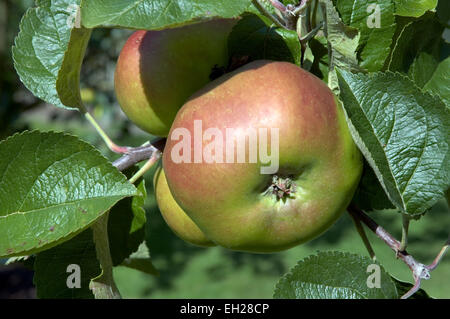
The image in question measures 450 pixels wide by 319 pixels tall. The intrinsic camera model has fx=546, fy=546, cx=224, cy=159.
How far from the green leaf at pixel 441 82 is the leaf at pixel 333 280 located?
11.0 inches

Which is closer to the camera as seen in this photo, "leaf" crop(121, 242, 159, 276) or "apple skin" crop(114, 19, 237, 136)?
"apple skin" crop(114, 19, 237, 136)

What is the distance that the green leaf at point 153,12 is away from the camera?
57 cm

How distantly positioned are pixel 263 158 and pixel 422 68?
0.33m

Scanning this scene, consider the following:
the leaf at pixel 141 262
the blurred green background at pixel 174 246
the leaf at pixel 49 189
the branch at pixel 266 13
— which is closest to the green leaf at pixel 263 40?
the branch at pixel 266 13

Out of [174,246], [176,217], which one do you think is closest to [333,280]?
[176,217]

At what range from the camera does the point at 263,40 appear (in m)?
0.72

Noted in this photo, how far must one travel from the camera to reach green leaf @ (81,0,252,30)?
Result: 1.88ft

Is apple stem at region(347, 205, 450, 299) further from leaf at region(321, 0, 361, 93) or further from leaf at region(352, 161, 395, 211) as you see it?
leaf at region(321, 0, 361, 93)

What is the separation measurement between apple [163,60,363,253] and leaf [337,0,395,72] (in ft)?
0.36

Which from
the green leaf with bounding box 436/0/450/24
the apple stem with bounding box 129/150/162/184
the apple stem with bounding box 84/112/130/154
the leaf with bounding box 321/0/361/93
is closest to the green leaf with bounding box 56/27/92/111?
the apple stem with bounding box 84/112/130/154

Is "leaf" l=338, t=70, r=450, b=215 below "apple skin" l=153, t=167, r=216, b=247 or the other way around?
the other way around
